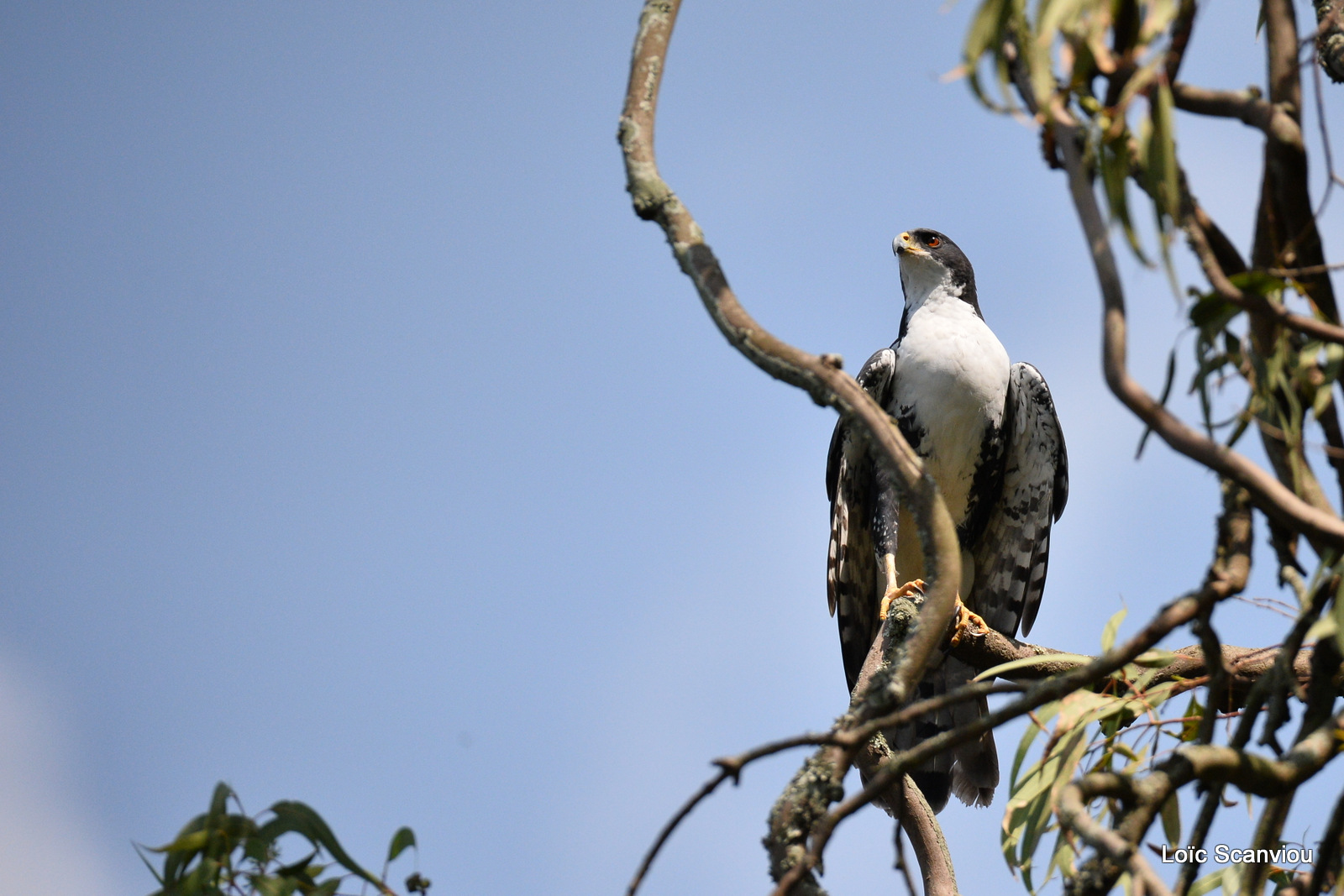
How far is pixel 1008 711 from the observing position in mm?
2184

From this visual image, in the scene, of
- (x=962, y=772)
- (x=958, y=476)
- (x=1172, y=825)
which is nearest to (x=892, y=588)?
(x=962, y=772)

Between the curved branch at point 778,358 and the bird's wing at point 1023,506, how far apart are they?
405 centimetres

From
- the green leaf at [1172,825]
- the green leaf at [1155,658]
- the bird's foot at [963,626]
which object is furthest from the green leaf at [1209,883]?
the bird's foot at [963,626]

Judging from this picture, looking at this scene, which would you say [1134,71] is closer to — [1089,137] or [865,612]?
[1089,137]

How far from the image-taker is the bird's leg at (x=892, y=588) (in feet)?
16.9

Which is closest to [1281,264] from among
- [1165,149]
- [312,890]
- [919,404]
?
[1165,149]

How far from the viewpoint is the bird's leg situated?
5145 millimetres

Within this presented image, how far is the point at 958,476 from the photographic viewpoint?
249 inches

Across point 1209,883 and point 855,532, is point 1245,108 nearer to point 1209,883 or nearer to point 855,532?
point 1209,883

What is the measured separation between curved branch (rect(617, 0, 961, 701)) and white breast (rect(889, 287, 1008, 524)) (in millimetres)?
3656

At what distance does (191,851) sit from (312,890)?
0.88 ft

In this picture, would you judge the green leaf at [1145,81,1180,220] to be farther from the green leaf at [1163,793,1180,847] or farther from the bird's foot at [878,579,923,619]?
the bird's foot at [878,579,923,619]

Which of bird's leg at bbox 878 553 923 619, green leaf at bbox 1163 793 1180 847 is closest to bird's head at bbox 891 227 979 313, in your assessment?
bird's leg at bbox 878 553 923 619

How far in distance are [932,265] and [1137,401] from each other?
494cm
